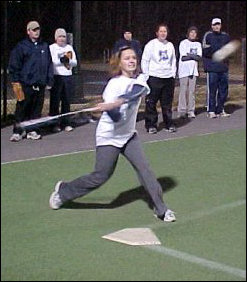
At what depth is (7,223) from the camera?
5.83 metres

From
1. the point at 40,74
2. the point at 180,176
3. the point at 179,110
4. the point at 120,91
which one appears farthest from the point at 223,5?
the point at 179,110

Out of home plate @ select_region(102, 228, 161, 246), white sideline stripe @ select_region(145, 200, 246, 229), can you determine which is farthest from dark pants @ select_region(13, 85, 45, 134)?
home plate @ select_region(102, 228, 161, 246)

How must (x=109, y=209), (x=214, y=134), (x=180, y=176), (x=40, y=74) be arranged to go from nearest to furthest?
1. (x=109, y=209)
2. (x=180, y=176)
3. (x=40, y=74)
4. (x=214, y=134)

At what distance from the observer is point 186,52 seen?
10992 millimetres

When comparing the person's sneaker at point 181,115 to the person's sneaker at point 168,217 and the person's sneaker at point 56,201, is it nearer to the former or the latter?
the person's sneaker at point 56,201

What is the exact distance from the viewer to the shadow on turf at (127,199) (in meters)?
6.42

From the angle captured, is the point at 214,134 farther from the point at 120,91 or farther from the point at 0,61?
the point at 120,91

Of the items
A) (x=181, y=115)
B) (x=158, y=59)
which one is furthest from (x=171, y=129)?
(x=181, y=115)

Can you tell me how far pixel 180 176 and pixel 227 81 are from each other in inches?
124

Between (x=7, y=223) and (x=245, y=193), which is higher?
(x=245, y=193)

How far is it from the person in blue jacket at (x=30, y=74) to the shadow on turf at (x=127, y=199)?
2810 mm

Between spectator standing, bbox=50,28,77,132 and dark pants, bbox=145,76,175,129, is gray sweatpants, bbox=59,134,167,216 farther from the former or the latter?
spectator standing, bbox=50,28,77,132

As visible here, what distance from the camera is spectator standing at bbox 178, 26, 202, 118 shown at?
428 inches

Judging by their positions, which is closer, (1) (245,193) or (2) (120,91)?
(1) (245,193)
